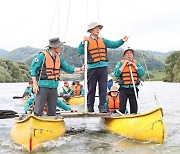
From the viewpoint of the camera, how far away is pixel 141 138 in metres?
8.88

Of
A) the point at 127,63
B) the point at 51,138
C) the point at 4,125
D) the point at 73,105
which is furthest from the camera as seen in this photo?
the point at 73,105

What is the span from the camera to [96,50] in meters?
9.96

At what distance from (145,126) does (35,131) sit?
2.46 metres

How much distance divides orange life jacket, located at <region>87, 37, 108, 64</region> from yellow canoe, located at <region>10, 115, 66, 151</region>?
1.93 m

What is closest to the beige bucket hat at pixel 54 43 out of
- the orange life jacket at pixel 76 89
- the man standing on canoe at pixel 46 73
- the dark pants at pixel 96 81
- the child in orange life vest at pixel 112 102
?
the man standing on canoe at pixel 46 73

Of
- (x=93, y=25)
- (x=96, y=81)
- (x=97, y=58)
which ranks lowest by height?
(x=96, y=81)

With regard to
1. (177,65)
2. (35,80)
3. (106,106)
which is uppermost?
(177,65)

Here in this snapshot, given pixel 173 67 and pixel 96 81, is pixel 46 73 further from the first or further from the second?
pixel 173 67

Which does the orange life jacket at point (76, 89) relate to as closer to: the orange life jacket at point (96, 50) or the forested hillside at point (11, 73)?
the orange life jacket at point (96, 50)

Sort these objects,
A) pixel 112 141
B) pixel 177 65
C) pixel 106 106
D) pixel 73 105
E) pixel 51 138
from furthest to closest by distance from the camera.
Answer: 1. pixel 177 65
2. pixel 73 105
3. pixel 106 106
4. pixel 112 141
5. pixel 51 138

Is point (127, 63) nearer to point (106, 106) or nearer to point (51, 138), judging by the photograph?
point (106, 106)

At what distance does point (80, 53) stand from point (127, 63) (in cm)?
125

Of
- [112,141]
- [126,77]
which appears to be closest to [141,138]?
[112,141]

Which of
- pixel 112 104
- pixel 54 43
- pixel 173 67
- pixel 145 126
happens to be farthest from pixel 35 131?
pixel 173 67
